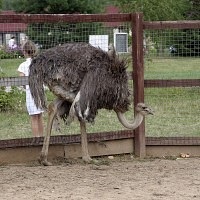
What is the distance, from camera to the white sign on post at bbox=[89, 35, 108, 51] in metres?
8.19

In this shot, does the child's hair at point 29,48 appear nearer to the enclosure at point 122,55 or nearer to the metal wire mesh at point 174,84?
the enclosure at point 122,55

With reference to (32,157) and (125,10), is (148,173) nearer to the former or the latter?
(32,157)

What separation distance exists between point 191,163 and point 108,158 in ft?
3.46

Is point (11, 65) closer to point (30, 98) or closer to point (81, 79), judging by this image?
point (30, 98)

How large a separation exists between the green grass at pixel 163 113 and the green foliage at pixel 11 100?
0.35 m

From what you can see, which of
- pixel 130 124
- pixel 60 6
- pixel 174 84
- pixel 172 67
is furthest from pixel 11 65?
pixel 60 6

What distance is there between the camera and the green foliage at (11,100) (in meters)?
11.2

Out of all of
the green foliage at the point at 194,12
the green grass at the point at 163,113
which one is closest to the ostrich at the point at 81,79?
the green grass at the point at 163,113

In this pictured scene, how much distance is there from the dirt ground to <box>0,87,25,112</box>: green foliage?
133 inches

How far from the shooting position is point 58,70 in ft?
24.4

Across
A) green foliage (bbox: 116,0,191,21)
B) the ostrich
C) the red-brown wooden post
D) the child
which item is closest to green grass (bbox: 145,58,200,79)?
the red-brown wooden post

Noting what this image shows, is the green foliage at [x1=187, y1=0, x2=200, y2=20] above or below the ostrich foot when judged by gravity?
above

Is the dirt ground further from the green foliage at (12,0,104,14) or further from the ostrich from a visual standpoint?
the green foliage at (12,0,104,14)

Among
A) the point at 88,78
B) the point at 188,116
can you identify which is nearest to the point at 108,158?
the point at 88,78
